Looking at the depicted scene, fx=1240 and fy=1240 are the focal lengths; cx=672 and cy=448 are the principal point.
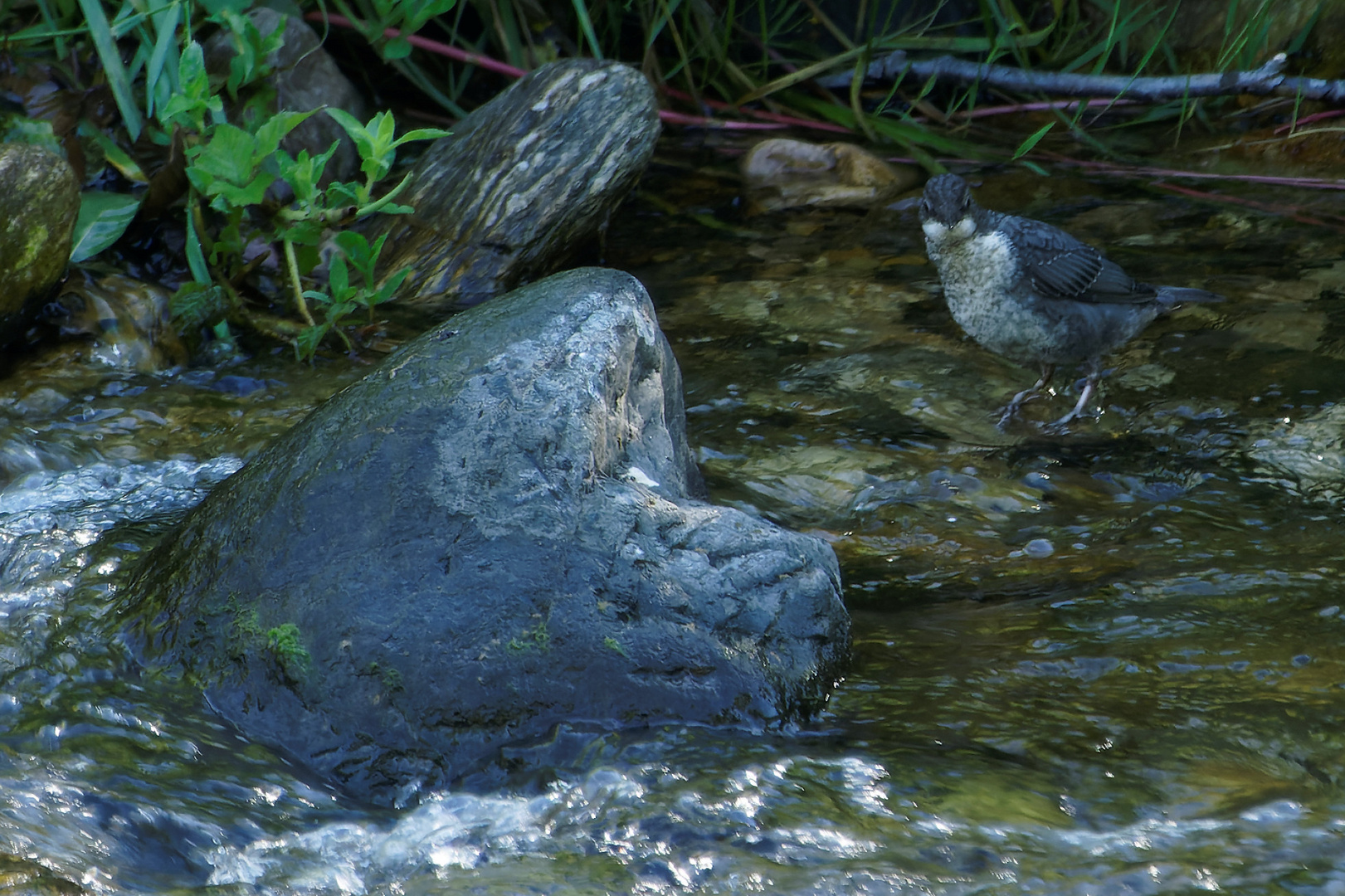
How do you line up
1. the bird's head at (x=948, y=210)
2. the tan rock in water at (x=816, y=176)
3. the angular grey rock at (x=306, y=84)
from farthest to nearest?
the tan rock in water at (x=816, y=176) < the angular grey rock at (x=306, y=84) < the bird's head at (x=948, y=210)

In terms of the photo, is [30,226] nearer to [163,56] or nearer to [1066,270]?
[163,56]

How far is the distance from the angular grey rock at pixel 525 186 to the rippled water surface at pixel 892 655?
624 millimetres

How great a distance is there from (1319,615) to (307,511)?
236cm

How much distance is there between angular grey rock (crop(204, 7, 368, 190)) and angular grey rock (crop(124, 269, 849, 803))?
3428 millimetres

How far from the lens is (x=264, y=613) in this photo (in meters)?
2.60

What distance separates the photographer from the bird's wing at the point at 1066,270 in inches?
176

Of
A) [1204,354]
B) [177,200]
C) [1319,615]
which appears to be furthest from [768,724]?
[177,200]

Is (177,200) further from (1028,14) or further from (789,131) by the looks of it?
(1028,14)

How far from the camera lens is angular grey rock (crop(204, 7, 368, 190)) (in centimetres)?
577

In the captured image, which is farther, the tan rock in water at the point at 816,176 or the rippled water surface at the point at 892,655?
the tan rock in water at the point at 816,176

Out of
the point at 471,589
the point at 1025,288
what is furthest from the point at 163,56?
the point at 1025,288

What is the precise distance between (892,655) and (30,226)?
323cm

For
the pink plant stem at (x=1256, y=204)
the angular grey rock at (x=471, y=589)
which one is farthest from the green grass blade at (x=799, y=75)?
the angular grey rock at (x=471, y=589)

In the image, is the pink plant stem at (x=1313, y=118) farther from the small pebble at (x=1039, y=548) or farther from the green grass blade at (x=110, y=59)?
the green grass blade at (x=110, y=59)
